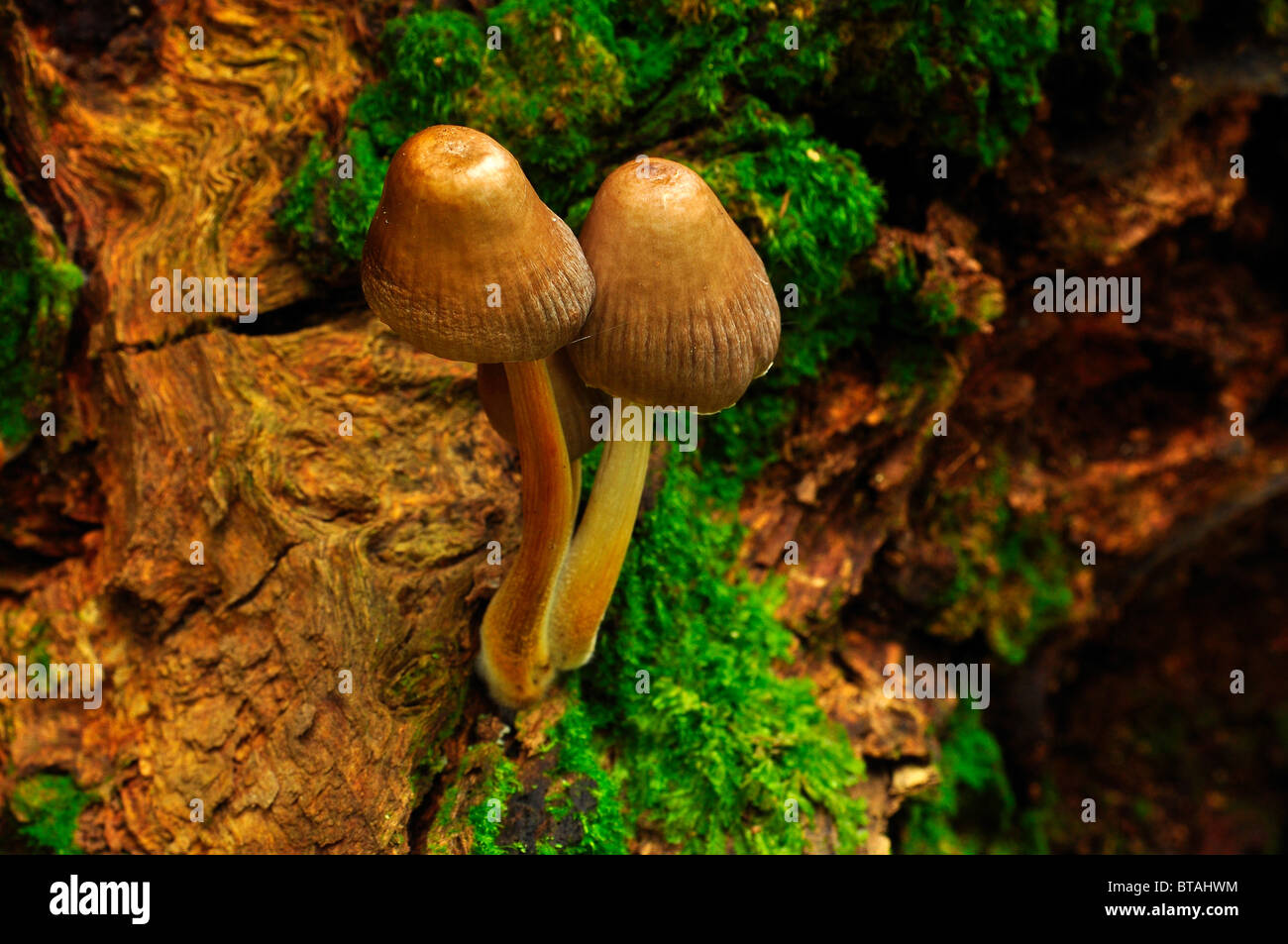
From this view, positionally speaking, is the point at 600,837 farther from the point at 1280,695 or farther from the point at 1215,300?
the point at 1280,695

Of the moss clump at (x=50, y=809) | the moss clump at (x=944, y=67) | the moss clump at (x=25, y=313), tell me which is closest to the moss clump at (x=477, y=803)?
the moss clump at (x=50, y=809)

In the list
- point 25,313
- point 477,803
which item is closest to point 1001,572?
point 477,803

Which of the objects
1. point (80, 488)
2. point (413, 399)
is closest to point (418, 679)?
point (413, 399)

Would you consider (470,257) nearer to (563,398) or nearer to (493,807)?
(563,398)

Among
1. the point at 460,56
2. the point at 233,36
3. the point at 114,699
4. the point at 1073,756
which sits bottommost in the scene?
the point at 1073,756

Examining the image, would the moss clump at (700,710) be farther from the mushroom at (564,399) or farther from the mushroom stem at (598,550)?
the mushroom at (564,399)

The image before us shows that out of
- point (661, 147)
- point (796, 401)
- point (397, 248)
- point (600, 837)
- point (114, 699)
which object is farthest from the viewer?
point (796, 401)
